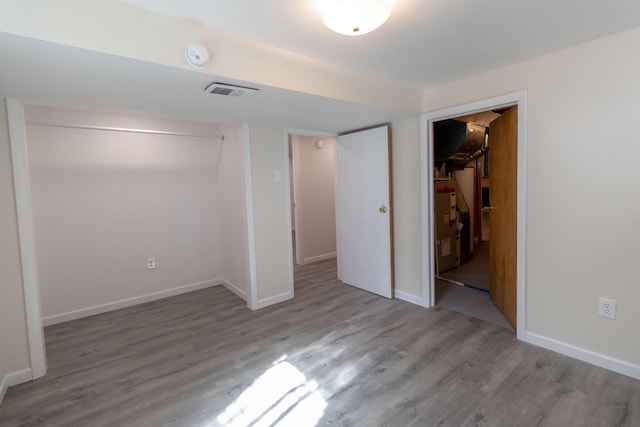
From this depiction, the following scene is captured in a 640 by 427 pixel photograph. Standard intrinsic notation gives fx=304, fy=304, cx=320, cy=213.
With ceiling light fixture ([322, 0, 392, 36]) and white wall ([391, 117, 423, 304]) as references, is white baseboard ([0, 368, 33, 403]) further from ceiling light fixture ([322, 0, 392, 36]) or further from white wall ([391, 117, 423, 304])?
white wall ([391, 117, 423, 304])

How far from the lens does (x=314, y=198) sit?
5.16 meters

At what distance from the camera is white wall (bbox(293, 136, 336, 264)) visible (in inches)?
198

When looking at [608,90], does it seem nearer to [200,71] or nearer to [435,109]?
[435,109]

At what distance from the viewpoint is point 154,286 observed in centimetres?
351

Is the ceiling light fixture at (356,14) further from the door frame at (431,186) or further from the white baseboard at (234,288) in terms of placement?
the white baseboard at (234,288)

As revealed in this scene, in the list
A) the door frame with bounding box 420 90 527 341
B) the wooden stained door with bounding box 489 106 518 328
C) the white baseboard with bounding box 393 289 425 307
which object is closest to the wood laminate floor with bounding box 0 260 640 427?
the white baseboard with bounding box 393 289 425 307

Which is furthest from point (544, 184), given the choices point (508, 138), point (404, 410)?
point (404, 410)

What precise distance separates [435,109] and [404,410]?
8.10ft

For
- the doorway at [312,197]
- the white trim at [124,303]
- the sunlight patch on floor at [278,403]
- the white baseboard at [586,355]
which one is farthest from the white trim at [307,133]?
the white baseboard at [586,355]

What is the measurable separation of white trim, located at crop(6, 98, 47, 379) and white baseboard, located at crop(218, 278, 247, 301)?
1686mm

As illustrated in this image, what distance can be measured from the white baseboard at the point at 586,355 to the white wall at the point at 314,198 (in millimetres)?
3328

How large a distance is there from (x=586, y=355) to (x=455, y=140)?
8.78 ft

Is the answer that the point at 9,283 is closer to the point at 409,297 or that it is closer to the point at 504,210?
the point at 409,297

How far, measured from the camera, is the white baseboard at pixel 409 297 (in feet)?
10.2
